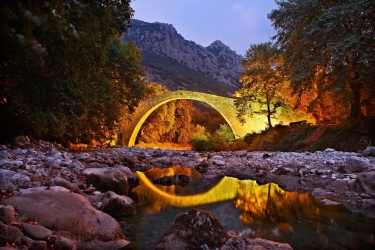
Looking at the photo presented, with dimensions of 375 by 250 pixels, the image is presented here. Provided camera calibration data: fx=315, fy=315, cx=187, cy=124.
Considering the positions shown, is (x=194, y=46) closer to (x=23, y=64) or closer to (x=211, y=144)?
(x=211, y=144)

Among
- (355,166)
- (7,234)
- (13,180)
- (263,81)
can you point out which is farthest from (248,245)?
(263,81)

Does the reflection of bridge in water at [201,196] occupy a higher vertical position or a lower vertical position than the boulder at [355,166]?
lower

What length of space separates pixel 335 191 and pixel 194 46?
89645mm

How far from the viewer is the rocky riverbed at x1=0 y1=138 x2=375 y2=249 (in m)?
3.39

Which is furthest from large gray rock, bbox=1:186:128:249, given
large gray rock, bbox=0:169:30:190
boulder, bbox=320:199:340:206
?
boulder, bbox=320:199:340:206

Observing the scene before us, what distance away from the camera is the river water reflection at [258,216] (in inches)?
167

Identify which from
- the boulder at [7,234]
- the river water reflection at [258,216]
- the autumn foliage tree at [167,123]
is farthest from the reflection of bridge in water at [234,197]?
the autumn foliage tree at [167,123]

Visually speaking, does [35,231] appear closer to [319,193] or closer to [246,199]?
[246,199]

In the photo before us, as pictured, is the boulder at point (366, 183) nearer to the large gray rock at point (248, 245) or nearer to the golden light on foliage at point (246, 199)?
the golden light on foliage at point (246, 199)

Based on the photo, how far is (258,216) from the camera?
547 cm

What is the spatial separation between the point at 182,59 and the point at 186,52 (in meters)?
5.92

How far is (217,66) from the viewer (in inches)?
3391

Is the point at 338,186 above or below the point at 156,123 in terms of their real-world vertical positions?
below

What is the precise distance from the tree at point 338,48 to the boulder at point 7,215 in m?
10.6
